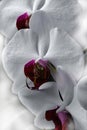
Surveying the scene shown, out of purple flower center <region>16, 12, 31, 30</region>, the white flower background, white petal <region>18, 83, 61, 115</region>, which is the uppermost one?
purple flower center <region>16, 12, 31, 30</region>

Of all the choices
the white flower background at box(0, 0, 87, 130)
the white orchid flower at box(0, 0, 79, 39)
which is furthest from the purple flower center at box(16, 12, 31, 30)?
the white flower background at box(0, 0, 87, 130)

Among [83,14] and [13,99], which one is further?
[13,99]

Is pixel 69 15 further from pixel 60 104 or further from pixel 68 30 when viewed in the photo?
pixel 60 104

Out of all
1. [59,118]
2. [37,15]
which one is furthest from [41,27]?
[59,118]

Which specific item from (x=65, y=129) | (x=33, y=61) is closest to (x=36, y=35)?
(x=33, y=61)

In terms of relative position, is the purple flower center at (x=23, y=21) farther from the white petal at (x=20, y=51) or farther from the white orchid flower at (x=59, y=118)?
the white orchid flower at (x=59, y=118)

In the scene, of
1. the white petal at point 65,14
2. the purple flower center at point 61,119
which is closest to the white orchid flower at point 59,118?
the purple flower center at point 61,119

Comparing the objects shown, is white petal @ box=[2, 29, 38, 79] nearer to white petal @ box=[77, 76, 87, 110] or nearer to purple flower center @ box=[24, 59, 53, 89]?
purple flower center @ box=[24, 59, 53, 89]
